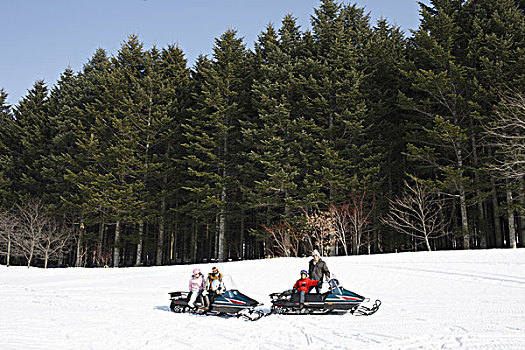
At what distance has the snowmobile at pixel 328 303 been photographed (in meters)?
8.74

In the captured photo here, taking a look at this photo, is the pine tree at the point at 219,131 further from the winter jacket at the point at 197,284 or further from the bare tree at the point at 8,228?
the winter jacket at the point at 197,284

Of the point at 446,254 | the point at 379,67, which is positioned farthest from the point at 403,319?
the point at 379,67

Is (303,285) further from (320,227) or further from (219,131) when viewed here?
(219,131)

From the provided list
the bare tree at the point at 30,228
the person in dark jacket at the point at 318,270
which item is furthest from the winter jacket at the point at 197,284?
the bare tree at the point at 30,228

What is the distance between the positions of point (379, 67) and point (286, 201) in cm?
1216

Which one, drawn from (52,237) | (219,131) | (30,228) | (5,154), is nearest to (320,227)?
(219,131)

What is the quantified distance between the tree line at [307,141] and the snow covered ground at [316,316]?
6.60 meters

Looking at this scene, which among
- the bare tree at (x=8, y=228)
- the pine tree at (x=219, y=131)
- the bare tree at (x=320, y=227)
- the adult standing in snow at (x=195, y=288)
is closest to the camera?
the adult standing in snow at (x=195, y=288)

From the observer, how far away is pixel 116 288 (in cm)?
1520

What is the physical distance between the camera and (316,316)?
348 inches

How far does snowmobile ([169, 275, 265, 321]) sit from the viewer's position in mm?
8918

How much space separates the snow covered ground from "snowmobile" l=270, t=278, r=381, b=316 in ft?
0.80

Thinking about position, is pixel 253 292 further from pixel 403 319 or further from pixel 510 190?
pixel 510 190

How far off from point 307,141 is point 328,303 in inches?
644
